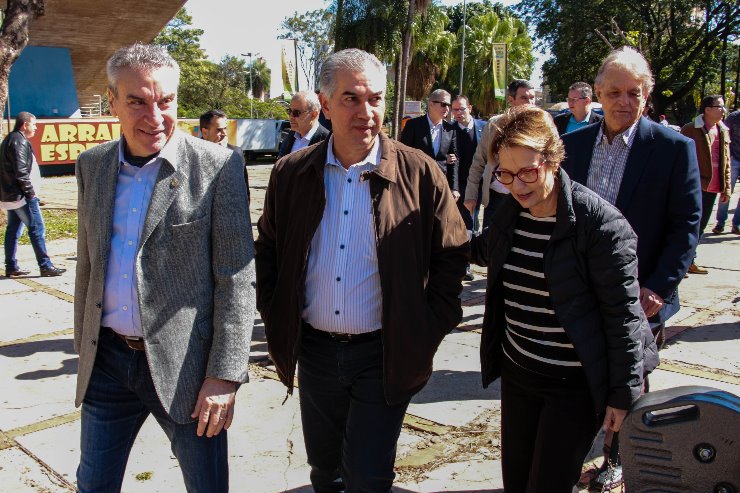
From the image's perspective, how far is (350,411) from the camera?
2.57 m

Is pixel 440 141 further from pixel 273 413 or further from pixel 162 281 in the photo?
pixel 162 281

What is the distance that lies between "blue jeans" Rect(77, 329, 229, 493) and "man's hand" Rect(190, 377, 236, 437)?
0.05m

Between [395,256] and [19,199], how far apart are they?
715cm

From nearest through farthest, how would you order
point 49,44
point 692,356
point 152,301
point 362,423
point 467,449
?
1. point 152,301
2. point 362,423
3. point 467,449
4. point 692,356
5. point 49,44

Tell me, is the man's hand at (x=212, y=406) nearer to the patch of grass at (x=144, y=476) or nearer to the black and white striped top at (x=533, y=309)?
the black and white striped top at (x=533, y=309)

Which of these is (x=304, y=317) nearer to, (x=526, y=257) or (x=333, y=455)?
(x=333, y=455)

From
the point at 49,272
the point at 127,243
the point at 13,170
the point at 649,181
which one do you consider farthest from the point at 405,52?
the point at 127,243

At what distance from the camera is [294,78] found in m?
27.1

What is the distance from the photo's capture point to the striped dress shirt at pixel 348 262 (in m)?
2.53

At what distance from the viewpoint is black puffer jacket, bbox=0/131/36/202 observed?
320 inches

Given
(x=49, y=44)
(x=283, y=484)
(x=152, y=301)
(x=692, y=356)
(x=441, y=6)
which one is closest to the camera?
(x=152, y=301)

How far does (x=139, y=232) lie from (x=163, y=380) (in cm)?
46

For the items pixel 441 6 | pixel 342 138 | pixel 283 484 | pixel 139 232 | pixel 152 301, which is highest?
pixel 441 6

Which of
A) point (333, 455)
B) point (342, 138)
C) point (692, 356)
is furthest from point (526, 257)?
point (692, 356)
